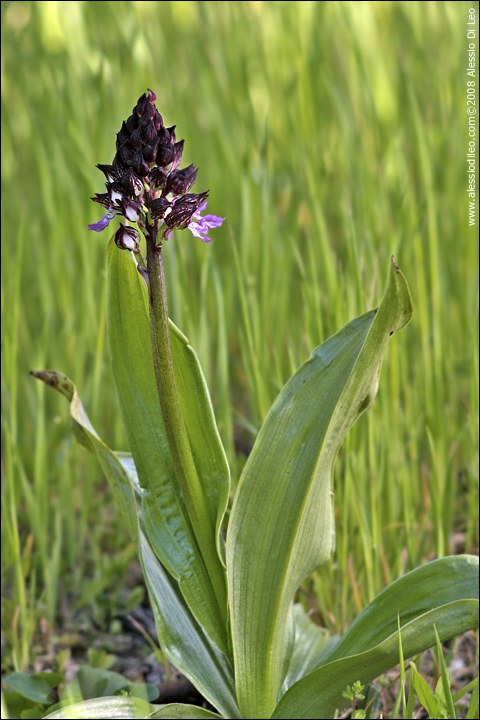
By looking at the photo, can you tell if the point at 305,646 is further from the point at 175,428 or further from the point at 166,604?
the point at 175,428

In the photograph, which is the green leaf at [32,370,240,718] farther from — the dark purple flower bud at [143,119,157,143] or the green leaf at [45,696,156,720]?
the dark purple flower bud at [143,119,157,143]

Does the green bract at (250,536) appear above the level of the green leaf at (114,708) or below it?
above

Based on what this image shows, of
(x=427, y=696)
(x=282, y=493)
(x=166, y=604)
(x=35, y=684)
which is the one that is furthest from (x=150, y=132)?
(x=35, y=684)

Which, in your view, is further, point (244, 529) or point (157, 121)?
point (244, 529)

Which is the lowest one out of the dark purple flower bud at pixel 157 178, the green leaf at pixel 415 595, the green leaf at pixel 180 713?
the green leaf at pixel 180 713

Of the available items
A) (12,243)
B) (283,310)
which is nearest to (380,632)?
(283,310)

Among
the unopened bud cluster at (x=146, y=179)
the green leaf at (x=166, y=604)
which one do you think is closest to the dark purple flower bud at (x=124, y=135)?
the unopened bud cluster at (x=146, y=179)

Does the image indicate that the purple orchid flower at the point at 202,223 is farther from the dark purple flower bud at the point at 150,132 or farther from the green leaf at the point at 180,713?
the green leaf at the point at 180,713
